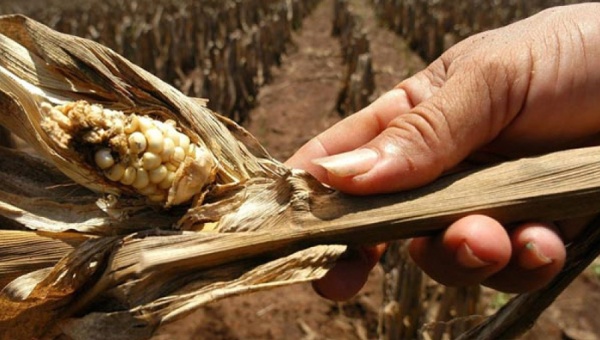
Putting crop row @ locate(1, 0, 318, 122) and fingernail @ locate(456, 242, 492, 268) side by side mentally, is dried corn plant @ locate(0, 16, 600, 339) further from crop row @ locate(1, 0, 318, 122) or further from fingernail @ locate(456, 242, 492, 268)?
crop row @ locate(1, 0, 318, 122)

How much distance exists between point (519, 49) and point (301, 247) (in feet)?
Result: 3.18

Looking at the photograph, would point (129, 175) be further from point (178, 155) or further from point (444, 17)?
point (444, 17)

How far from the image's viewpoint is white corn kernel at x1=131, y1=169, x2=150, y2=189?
146 centimetres

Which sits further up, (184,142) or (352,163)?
(184,142)

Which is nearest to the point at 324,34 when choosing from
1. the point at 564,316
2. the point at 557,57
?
the point at 564,316

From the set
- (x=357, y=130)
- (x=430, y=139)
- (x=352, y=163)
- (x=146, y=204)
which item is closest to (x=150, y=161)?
(x=146, y=204)

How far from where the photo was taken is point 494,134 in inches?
70.2

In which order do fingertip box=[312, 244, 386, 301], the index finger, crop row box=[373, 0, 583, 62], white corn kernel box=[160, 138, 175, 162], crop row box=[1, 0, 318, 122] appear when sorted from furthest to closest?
crop row box=[373, 0, 583, 62] < crop row box=[1, 0, 318, 122] < the index finger < fingertip box=[312, 244, 386, 301] < white corn kernel box=[160, 138, 175, 162]

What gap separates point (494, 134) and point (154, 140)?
3.53 ft

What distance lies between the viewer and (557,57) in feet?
5.82

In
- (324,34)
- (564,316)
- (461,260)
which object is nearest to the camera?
(461,260)

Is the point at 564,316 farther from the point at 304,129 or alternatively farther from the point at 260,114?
the point at 260,114

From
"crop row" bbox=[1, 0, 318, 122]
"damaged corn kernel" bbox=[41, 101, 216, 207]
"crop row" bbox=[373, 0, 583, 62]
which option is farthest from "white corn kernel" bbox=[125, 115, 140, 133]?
"crop row" bbox=[373, 0, 583, 62]

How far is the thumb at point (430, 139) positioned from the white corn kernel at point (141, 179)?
0.48 m
